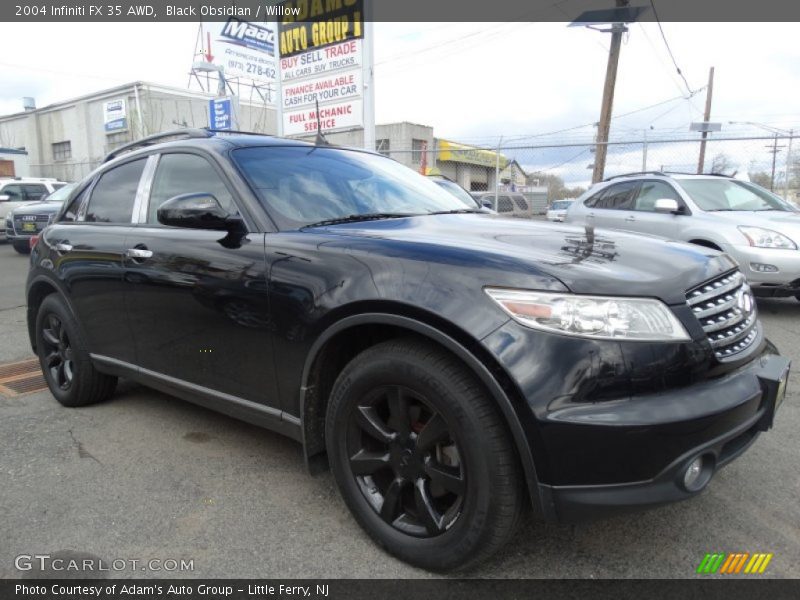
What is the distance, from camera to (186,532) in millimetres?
2436

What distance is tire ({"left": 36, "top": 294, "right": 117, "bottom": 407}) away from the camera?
3736 millimetres

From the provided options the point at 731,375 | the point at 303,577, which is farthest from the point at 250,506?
the point at 731,375

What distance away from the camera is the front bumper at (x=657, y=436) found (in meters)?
1.72

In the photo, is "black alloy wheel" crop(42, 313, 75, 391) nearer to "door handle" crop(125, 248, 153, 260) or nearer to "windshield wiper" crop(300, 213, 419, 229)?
"door handle" crop(125, 248, 153, 260)

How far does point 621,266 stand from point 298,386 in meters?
1.36

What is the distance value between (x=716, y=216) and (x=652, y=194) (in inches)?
43.6

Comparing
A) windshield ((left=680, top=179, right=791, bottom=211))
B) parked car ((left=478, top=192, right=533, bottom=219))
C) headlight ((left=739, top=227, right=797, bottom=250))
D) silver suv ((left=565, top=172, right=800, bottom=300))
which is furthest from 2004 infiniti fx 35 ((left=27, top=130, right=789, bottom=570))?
parked car ((left=478, top=192, right=533, bottom=219))

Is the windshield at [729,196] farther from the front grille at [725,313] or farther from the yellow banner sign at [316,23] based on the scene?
the yellow banner sign at [316,23]

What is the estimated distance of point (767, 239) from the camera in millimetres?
6012

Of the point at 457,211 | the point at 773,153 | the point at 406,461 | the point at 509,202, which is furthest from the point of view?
the point at 509,202

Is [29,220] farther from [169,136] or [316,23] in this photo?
[169,136]

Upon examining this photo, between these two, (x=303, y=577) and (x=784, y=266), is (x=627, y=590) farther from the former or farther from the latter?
(x=784, y=266)

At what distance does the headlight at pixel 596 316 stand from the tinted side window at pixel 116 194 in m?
2.59

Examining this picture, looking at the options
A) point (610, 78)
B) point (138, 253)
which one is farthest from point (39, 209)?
point (610, 78)
